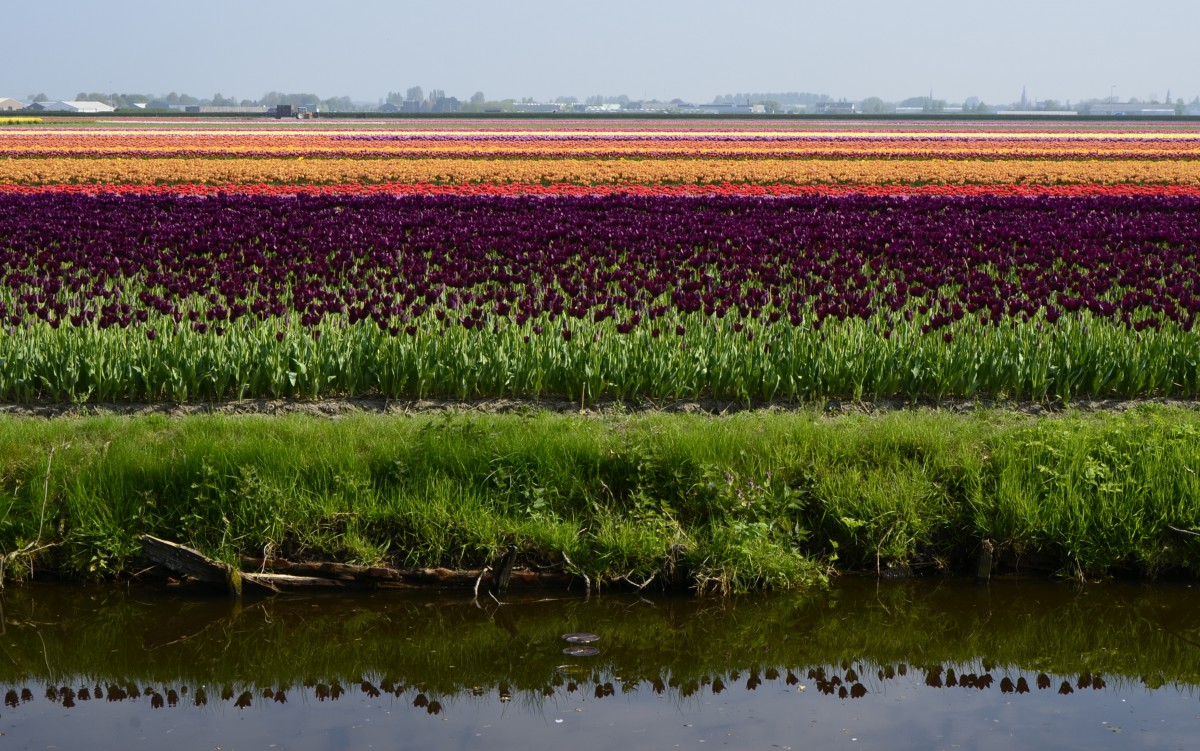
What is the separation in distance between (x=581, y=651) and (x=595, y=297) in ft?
21.8

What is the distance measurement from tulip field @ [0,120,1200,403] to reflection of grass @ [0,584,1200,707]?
3270 mm

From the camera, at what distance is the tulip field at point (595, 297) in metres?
10.6

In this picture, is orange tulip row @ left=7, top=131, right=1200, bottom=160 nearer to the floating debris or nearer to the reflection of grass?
the reflection of grass

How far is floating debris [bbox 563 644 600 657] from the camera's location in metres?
6.75

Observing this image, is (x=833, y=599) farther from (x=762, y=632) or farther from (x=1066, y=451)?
(x=1066, y=451)

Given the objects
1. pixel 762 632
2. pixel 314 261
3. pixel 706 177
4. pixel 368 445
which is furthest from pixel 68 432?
pixel 706 177

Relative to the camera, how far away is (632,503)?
7922 millimetres

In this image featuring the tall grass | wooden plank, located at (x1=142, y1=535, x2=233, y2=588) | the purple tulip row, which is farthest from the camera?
the purple tulip row

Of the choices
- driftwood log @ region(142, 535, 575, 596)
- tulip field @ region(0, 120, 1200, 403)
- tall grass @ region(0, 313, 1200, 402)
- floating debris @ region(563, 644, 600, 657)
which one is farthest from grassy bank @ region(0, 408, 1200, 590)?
tulip field @ region(0, 120, 1200, 403)

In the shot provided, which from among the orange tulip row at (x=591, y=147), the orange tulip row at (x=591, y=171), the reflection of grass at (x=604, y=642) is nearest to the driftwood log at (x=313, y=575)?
the reflection of grass at (x=604, y=642)

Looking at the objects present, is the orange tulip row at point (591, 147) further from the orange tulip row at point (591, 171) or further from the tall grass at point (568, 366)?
the tall grass at point (568, 366)

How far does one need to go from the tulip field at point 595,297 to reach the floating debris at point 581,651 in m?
3.85

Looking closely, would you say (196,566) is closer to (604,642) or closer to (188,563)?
(188,563)

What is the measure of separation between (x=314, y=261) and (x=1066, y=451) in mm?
10190
